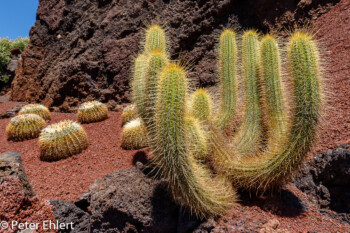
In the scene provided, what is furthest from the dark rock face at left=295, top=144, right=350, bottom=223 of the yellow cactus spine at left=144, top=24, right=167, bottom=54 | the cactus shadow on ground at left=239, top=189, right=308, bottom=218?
the yellow cactus spine at left=144, top=24, right=167, bottom=54

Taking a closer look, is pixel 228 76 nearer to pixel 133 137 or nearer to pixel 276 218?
pixel 276 218

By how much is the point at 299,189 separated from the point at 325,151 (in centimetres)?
51

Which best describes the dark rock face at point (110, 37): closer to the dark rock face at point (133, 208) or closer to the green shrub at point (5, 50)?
the dark rock face at point (133, 208)

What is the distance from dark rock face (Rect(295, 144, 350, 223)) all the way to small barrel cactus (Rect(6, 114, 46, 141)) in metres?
5.24

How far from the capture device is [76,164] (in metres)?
4.18

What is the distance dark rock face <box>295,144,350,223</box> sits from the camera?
2553 mm

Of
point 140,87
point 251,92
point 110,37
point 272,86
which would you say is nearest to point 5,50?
point 110,37

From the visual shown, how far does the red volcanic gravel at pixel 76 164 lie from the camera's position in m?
3.35

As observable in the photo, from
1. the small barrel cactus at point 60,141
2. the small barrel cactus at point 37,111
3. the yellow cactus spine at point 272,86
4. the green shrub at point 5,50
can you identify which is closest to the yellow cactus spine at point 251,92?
the yellow cactus spine at point 272,86

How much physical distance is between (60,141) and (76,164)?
51 cm

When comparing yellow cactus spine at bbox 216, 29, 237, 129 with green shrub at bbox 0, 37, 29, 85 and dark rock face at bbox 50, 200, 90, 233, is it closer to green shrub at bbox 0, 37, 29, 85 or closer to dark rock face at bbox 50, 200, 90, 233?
dark rock face at bbox 50, 200, 90, 233

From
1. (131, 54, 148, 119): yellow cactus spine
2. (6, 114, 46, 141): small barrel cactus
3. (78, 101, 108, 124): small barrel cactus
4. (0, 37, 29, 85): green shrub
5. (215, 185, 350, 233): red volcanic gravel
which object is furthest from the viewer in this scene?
(0, 37, 29, 85): green shrub

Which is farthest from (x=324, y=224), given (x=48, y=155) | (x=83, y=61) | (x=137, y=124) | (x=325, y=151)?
(x=83, y=61)

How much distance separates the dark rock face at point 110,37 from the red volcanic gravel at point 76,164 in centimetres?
184
